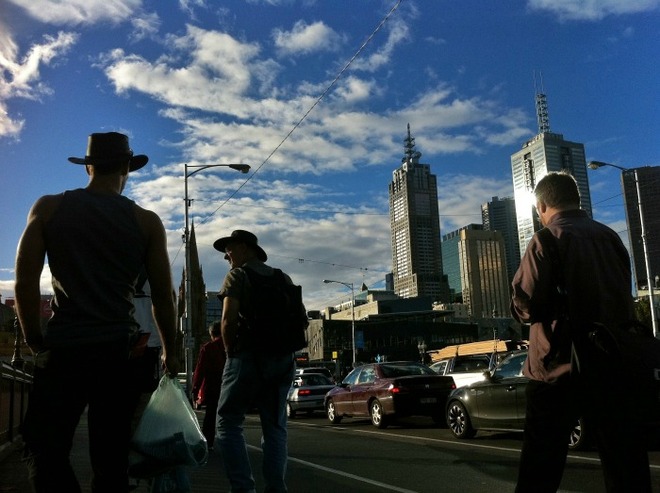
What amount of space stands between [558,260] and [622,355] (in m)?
0.48

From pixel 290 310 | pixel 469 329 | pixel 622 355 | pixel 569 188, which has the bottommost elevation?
Answer: pixel 622 355

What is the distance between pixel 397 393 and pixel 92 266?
38.0 feet

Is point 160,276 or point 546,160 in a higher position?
point 546,160

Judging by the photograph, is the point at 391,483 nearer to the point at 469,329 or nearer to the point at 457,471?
the point at 457,471

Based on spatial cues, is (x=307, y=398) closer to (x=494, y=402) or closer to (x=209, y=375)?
(x=494, y=402)

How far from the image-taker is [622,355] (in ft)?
9.00

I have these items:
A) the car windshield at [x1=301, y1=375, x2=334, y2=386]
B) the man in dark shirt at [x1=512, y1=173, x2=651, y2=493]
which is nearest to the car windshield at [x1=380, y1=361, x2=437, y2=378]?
the car windshield at [x1=301, y1=375, x2=334, y2=386]

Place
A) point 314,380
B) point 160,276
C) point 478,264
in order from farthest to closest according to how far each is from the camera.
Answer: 1. point 478,264
2. point 314,380
3. point 160,276

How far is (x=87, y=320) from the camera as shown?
107 inches

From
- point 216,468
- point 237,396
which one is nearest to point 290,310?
point 237,396

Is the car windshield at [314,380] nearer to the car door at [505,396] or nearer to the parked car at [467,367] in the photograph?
the parked car at [467,367]

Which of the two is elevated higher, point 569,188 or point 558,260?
point 569,188

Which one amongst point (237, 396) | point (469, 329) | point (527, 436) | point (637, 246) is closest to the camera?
point (527, 436)

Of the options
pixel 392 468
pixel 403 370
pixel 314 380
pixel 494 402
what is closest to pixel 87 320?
pixel 392 468
